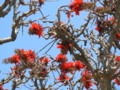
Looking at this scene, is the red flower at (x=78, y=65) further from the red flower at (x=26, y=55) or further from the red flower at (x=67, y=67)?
the red flower at (x=26, y=55)

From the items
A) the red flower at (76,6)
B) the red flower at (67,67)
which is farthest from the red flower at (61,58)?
the red flower at (76,6)

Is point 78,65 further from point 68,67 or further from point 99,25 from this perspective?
point 99,25

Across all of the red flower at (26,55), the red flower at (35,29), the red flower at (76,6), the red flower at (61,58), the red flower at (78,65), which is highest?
the red flower at (76,6)

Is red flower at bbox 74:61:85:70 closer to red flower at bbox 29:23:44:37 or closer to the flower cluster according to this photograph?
the flower cluster

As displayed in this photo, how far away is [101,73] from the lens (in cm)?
403

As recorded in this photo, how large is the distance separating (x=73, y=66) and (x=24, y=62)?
100 centimetres

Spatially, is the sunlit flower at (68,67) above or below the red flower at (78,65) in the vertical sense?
below

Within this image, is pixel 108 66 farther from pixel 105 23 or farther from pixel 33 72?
pixel 33 72

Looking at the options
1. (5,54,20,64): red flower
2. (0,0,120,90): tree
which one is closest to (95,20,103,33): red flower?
(0,0,120,90): tree

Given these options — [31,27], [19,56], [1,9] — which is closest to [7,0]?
[1,9]

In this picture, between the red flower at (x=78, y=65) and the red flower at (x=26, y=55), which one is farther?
the red flower at (x=78, y=65)

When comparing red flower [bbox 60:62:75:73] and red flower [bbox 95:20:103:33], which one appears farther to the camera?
red flower [bbox 60:62:75:73]

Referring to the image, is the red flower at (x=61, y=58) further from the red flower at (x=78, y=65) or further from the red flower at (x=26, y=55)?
the red flower at (x=26, y=55)

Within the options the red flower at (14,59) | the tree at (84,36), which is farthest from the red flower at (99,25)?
the red flower at (14,59)
